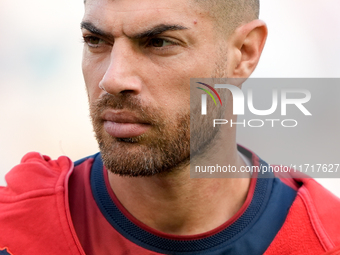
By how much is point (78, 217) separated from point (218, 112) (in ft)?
3.19

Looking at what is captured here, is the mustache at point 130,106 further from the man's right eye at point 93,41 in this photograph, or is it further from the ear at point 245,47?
the ear at point 245,47

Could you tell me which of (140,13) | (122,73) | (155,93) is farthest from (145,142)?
(140,13)

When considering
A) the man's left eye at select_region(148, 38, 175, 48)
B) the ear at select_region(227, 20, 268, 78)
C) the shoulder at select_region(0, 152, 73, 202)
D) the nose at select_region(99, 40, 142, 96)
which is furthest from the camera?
the ear at select_region(227, 20, 268, 78)

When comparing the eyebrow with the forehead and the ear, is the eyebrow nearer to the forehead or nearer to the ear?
the forehead

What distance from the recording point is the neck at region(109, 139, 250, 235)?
6.89 feet

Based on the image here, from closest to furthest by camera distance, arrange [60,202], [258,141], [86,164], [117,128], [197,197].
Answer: [117,128] < [60,202] < [197,197] < [86,164] < [258,141]

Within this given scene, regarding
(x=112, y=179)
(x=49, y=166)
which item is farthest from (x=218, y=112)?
(x=49, y=166)

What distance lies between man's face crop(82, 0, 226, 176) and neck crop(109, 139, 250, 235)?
18 centimetres

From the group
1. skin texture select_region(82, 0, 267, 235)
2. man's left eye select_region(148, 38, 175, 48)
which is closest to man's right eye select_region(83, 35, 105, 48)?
skin texture select_region(82, 0, 267, 235)

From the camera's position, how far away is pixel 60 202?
6.48 feet

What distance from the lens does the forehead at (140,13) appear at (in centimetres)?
183

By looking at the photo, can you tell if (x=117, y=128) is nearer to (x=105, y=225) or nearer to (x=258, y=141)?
(x=105, y=225)

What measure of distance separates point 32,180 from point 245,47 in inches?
56.2

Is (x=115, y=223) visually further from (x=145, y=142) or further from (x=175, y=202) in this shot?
(x=145, y=142)
